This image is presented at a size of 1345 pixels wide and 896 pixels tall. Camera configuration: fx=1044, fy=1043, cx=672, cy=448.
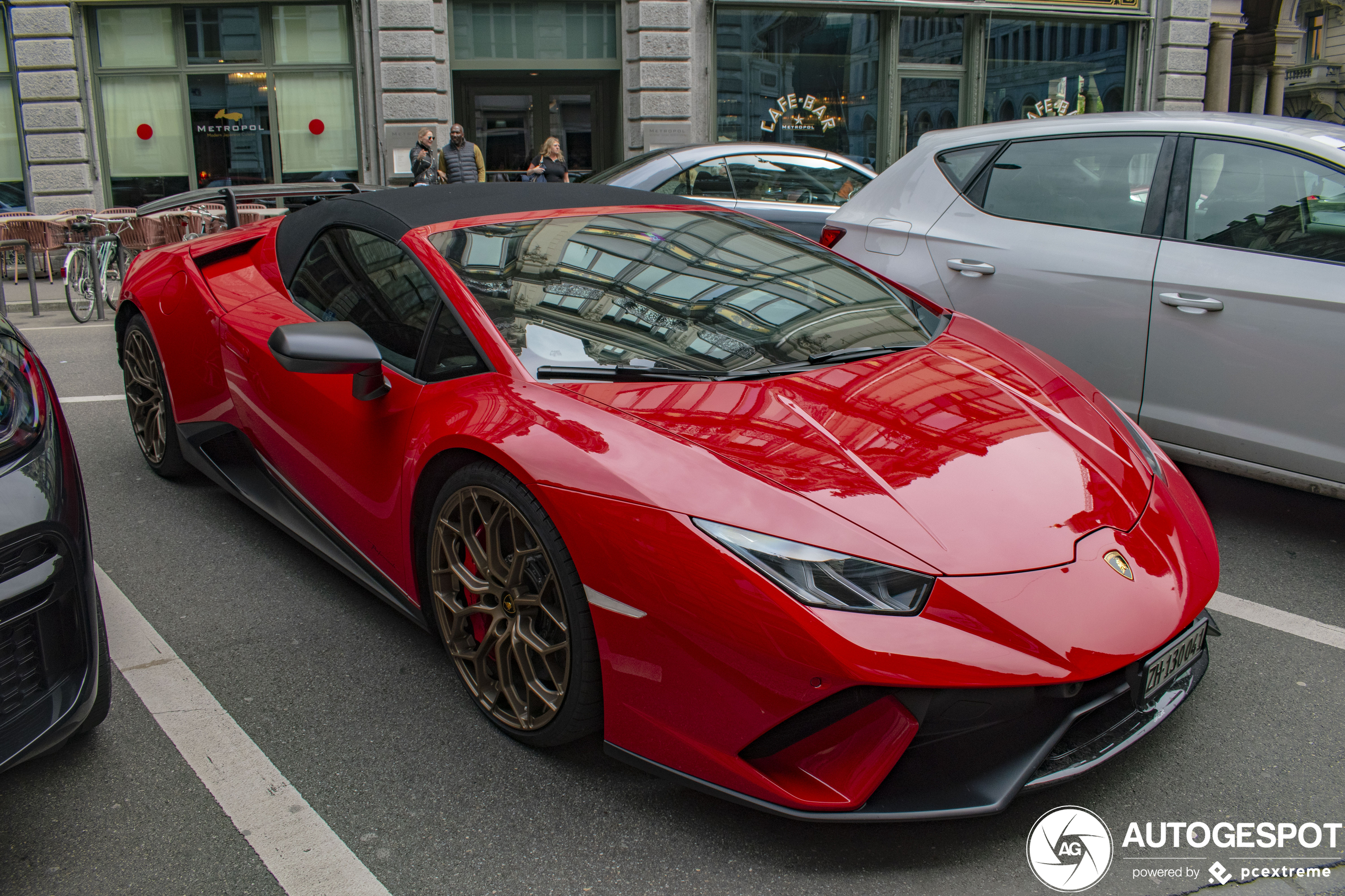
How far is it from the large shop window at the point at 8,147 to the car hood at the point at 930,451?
47.0 ft

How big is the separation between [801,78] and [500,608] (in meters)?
13.3

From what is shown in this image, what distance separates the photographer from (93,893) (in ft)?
6.55

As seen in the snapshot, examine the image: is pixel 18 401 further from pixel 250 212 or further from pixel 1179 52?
pixel 1179 52

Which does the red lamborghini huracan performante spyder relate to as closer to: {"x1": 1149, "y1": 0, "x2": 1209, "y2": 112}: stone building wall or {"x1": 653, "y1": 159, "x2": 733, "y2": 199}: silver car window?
{"x1": 653, "y1": 159, "x2": 733, "y2": 199}: silver car window

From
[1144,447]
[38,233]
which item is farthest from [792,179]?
[38,233]

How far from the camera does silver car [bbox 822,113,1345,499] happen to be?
3385mm

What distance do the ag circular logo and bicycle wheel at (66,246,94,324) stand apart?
9912 mm

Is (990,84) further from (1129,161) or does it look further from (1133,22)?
(1129,161)

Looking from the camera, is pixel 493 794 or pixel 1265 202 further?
pixel 1265 202

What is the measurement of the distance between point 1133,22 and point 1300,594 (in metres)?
14.3

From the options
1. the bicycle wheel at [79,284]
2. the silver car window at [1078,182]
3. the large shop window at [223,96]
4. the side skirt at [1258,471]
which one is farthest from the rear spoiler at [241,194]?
the large shop window at [223,96]

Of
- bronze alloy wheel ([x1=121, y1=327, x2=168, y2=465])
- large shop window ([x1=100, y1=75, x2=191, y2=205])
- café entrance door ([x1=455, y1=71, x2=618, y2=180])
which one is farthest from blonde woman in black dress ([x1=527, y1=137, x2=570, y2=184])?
bronze alloy wheel ([x1=121, y1=327, x2=168, y2=465])

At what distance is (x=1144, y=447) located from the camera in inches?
106
